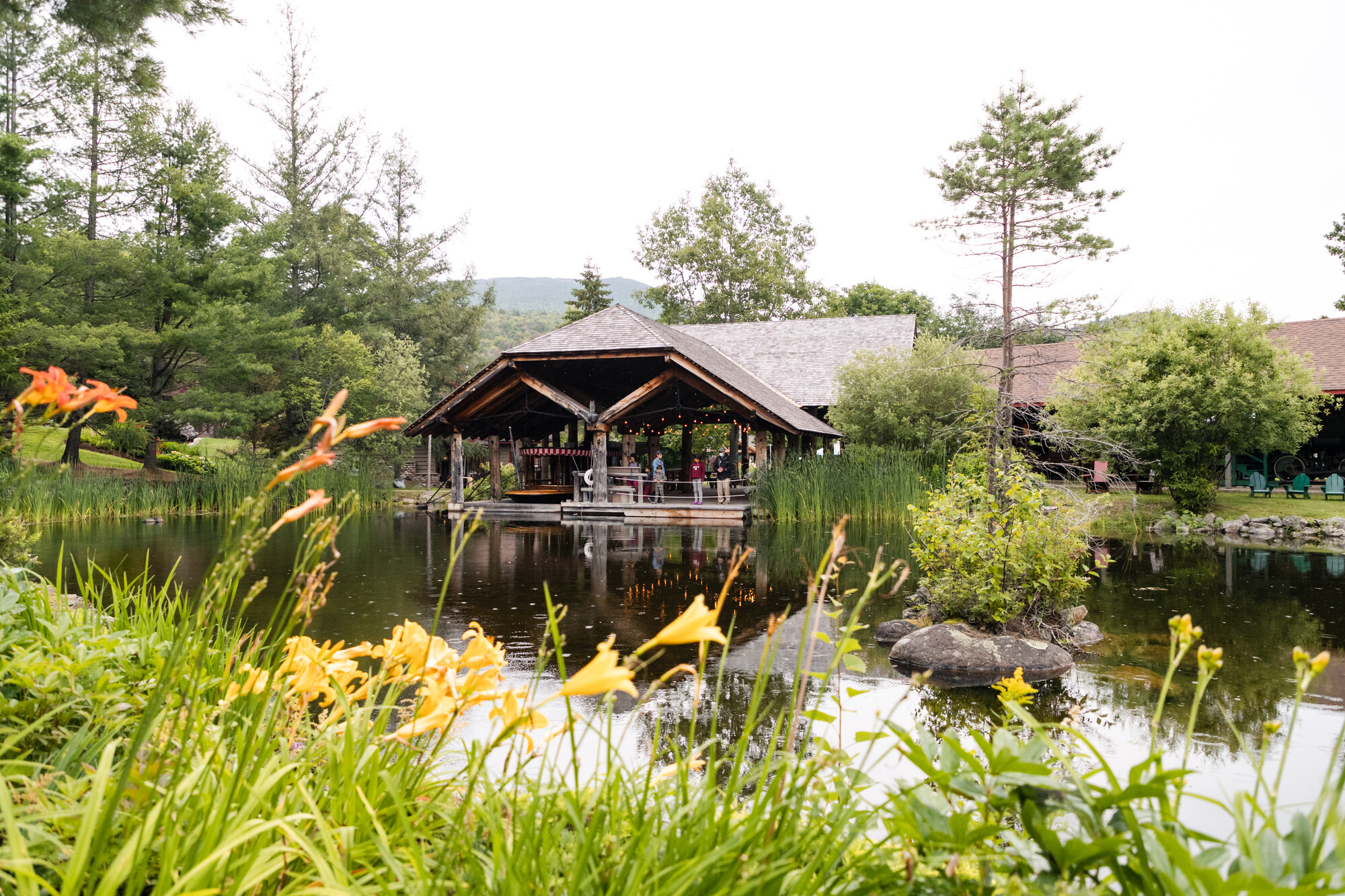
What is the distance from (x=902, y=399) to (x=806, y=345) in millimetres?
8689

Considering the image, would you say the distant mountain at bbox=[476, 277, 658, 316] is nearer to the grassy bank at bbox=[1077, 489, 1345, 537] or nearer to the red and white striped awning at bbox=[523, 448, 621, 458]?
the red and white striped awning at bbox=[523, 448, 621, 458]

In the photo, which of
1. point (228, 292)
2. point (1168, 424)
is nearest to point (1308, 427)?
point (1168, 424)

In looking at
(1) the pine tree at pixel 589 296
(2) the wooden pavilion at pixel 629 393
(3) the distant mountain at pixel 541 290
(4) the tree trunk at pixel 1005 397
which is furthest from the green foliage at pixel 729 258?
(3) the distant mountain at pixel 541 290

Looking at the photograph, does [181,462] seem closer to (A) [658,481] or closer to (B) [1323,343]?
(A) [658,481]

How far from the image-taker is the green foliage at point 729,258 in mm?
40656

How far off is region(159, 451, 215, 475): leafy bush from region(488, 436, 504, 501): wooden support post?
29.6 ft

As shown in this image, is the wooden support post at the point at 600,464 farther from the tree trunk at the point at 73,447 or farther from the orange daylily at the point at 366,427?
the orange daylily at the point at 366,427

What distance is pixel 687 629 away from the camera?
3.57ft

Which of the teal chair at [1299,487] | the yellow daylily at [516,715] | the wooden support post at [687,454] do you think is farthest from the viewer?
the wooden support post at [687,454]

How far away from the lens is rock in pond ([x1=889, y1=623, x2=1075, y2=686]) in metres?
5.53

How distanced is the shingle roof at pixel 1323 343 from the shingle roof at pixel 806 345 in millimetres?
10534

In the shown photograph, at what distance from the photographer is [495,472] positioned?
844 inches

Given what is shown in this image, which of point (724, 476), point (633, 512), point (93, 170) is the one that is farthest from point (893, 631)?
point (93, 170)

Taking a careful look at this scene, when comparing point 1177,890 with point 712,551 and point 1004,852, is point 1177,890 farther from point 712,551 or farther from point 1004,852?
point 712,551
